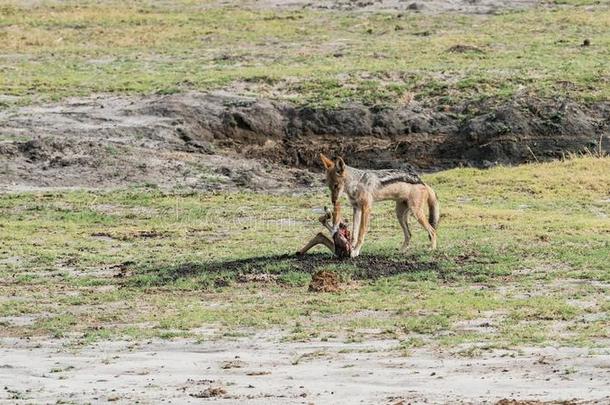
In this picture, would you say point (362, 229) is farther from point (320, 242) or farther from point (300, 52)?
point (300, 52)

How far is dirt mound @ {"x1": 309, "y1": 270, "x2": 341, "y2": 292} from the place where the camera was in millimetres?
16844

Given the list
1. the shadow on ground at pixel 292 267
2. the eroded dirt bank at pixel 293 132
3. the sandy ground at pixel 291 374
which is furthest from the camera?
the eroded dirt bank at pixel 293 132

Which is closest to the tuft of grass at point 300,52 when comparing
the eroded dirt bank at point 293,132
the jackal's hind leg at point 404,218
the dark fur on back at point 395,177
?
the eroded dirt bank at point 293,132

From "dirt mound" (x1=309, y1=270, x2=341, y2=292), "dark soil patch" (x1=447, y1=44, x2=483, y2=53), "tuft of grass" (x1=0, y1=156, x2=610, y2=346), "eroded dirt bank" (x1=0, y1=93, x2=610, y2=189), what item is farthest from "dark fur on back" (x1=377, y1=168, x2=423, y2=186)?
"dark soil patch" (x1=447, y1=44, x2=483, y2=53)

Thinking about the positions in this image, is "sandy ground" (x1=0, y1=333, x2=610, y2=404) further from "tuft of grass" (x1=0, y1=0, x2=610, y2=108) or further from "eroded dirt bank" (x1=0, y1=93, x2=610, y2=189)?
"tuft of grass" (x1=0, y1=0, x2=610, y2=108)

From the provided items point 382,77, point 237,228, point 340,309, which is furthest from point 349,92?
point 340,309

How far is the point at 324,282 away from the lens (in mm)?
16953

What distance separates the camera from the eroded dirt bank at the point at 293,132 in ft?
90.8

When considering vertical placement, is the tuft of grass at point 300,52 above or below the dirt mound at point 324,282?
above

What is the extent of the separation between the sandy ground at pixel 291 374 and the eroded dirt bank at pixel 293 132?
1321 cm

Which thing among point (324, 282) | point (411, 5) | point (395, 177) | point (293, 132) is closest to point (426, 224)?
point (395, 177)

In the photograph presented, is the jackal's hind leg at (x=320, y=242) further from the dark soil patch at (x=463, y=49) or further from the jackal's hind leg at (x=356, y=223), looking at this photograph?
the dark soil patch at (x=463, y=49)

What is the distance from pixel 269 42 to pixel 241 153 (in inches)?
337

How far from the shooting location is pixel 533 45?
35250 millimetres
